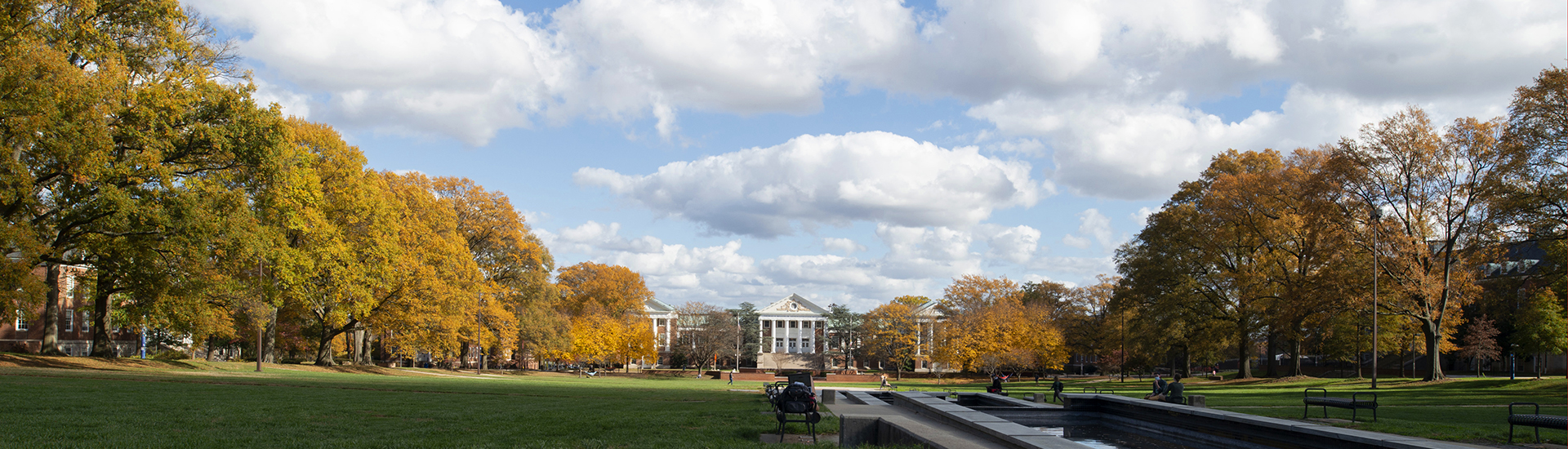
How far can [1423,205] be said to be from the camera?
34.2 metres

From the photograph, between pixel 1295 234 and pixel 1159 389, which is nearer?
pixel 1159 389

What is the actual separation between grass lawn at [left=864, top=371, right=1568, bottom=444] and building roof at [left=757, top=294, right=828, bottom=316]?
86007 millimetres

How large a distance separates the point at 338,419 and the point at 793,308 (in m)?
113

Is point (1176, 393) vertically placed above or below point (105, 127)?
below

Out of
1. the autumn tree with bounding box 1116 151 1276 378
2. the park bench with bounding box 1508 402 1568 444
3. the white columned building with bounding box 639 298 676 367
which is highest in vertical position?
the autumn tree with bounding box 1116 151 1276 378

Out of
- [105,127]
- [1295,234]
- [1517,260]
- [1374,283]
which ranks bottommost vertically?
[1374,283]

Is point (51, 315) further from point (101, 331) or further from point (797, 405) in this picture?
point (797, 405)

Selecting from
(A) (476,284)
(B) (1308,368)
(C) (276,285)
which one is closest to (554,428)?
(C) (276,285)

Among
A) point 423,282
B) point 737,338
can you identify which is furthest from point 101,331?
point 737,338

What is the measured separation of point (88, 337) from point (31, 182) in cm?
4500

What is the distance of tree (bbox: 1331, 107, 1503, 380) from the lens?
106ft

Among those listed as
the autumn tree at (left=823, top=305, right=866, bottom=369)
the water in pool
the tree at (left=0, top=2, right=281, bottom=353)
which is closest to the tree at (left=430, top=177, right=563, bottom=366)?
the tree at (left=0, top=2, right=281, bottom=353)

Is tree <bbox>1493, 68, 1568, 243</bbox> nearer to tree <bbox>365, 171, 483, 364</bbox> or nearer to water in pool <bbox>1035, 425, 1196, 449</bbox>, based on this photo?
water in pool <bbox>1035, 425, 1196, 449</bbox>

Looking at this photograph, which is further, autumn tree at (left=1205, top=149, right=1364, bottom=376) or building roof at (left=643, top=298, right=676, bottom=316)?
building roof at (left=643, top=298, right=676, bottom=316)
